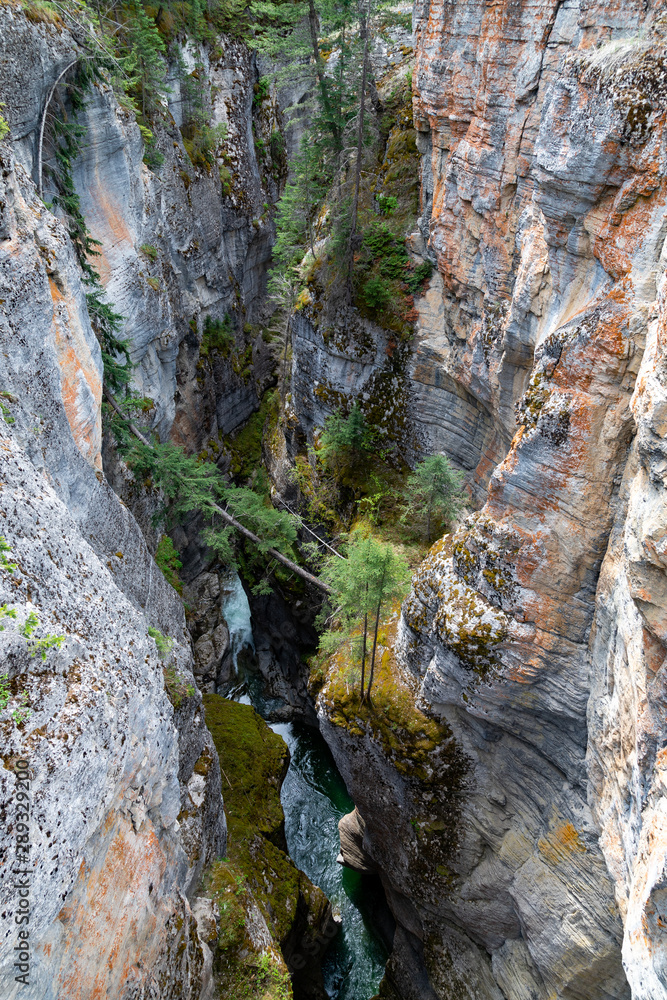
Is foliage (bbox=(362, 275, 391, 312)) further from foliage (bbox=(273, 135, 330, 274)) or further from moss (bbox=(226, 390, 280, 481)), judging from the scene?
moss (bbox=(226, 390, 280, 481))

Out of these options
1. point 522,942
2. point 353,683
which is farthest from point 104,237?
point 522,942

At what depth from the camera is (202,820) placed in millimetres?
11914

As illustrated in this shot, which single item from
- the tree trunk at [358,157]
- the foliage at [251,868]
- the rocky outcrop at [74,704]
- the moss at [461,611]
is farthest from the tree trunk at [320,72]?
the foliage at [251,868]

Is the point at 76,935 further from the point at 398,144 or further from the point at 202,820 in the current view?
the point at 398,144

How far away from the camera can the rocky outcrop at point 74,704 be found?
5645 millimetres

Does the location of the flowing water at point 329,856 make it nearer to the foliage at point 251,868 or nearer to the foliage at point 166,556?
the foliage at point 251,868

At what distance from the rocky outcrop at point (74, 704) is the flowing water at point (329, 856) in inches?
303

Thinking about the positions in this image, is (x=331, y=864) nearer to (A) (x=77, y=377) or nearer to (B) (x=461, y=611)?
(B) (x=461, y=611)

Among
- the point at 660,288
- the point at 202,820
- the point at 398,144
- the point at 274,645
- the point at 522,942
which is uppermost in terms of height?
the point at 398,144

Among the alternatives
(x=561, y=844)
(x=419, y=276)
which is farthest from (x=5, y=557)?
(x=419, y=276)

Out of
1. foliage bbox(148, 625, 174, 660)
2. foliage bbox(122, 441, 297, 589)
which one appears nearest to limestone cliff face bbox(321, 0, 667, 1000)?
foliage bbox(148, 625, 174, 660)

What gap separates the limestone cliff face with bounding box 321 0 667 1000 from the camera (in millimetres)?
7668

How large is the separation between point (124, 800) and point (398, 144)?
68.8 ft

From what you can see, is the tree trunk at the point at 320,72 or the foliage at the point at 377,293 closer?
the foliage at the point at 377,293
